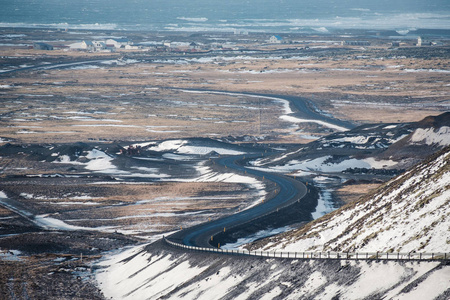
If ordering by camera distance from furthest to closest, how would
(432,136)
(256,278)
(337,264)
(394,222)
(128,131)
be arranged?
(128,131)
(432,136)
(394,222)
(256,278)
(337,264)

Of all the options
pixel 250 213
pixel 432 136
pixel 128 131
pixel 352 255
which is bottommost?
pixel 128 131

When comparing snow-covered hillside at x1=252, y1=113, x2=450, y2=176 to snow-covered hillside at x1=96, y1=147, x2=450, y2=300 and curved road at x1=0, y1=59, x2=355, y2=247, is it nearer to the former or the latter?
curved road at x1=0, y1=59, x2=355, y2=247

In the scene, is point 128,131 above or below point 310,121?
below

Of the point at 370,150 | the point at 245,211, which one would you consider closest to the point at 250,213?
the point at 245,211

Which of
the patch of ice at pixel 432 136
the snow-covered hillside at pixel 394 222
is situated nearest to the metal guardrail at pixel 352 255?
the snow-covered hillside at pixel 394 222

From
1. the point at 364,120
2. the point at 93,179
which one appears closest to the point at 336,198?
the point at 93,179

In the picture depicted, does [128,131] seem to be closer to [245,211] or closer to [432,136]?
[432,136]

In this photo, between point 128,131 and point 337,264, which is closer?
point 337,264

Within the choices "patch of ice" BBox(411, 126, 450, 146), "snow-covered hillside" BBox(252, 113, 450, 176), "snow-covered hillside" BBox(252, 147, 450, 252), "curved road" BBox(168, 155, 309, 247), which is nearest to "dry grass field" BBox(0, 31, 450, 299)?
"curved road" BBox(168, 155, 309, 247)
